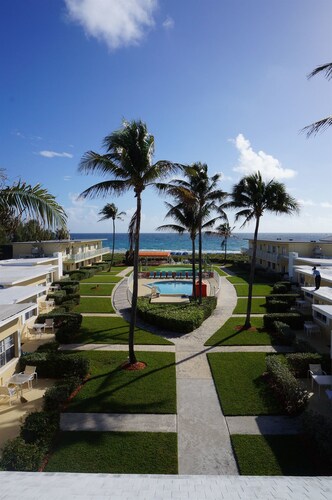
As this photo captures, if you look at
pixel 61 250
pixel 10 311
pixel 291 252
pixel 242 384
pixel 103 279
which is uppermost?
pixel 291 252

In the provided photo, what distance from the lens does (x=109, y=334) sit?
63.1 feet

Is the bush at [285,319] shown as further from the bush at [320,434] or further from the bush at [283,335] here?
the bush at [320,434]

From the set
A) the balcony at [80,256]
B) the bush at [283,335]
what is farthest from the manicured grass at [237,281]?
the balcony at [80,256]

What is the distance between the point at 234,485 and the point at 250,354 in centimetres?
1133

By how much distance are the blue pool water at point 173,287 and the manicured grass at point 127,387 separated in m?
19.1

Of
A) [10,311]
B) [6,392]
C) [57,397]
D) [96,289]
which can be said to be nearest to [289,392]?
[57,397]

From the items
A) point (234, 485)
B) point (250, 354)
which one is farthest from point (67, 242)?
point (234, 485)

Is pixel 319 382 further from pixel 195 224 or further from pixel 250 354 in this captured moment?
pixel 195 224

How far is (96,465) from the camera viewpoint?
7.97 meters

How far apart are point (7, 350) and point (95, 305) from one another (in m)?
13.5

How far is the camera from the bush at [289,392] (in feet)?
34.4

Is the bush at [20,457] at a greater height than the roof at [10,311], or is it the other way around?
the roof at [10,311]

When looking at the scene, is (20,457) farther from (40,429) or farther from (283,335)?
(283,335)

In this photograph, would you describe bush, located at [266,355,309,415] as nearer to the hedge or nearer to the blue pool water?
the hedge
